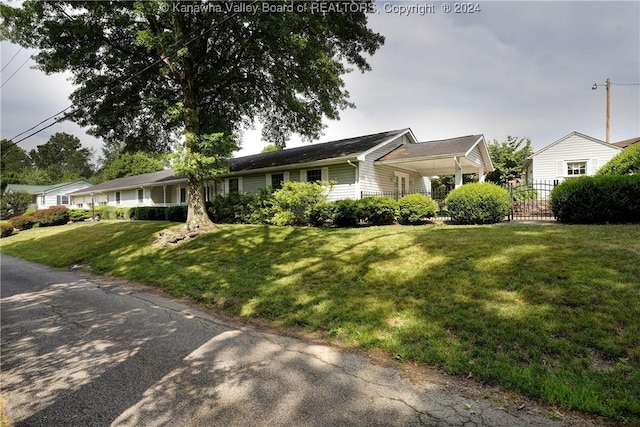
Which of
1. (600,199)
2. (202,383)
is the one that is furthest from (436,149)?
(202,383)

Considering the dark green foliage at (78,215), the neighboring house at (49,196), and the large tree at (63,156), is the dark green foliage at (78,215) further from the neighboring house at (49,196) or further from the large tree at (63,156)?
the large tree at (63,156)

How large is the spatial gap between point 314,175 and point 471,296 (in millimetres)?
12953

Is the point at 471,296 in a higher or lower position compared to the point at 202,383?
higher

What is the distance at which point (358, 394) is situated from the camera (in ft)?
9.50

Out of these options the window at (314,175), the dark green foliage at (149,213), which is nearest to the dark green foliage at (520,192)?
the window at (314,175)

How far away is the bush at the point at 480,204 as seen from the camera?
1059cm

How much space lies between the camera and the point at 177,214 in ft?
66.5

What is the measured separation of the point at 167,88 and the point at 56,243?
9329 millimetres

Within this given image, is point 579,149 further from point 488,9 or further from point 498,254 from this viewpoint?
point 498,254

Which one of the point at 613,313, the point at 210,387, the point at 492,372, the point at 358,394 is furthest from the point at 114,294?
the point at 613,313

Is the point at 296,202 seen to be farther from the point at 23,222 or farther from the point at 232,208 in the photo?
the point at 23,222

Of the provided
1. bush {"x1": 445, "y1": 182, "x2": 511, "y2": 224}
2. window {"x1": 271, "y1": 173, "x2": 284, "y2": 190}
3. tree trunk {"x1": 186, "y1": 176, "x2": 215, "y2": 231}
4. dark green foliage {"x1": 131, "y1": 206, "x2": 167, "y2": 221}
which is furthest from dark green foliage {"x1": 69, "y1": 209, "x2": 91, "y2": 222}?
bush {"x1": 445, "y1": 182, "x2": 511, "y2": 224}

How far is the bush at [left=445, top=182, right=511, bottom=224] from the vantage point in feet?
34.7

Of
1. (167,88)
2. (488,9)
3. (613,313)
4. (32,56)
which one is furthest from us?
(167,88)
